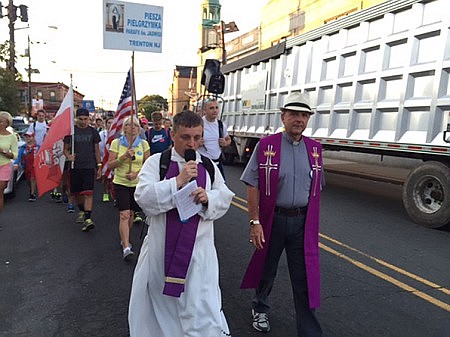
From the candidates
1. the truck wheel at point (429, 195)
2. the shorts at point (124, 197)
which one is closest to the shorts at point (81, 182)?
the shorts at point (124, 197)

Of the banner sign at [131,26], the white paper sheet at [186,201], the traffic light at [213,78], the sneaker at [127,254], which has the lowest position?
the sneaker at [127,254]

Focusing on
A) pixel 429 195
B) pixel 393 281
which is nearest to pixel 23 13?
pixel 429 195

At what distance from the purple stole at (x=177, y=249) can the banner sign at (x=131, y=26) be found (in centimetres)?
449

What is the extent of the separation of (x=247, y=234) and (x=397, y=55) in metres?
3.81

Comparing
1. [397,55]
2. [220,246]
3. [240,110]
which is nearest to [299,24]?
[240,110]

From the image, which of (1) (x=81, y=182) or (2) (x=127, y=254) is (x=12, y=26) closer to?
(1) (x=81, y=182)

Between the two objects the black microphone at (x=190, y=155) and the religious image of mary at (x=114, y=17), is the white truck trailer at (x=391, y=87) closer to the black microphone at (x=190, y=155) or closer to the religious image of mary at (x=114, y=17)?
the religious image of mary at (x=114, y=17)

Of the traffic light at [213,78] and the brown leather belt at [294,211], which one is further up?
the traffic light at [213,78]

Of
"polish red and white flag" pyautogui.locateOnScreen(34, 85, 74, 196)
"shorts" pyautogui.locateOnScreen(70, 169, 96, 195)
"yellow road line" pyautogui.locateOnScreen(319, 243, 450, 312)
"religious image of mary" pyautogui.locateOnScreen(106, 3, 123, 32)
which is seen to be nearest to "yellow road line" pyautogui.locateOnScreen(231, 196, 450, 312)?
"yellow road line" pyautogui.locateOnScreen(319, 243, 450, 312)

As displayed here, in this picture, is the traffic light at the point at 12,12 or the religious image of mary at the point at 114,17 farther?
the traffic light at the point at 12,12

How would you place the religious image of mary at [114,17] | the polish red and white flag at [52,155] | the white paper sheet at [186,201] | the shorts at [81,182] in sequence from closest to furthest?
1. the white paper sheet at [186,201]
2. the religious image of mary at [114,17]
3. the polish red and white flag at [52,155]
4. the shorts at [81,182]

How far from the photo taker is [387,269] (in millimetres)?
4762

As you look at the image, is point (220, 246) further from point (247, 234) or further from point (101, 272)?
point (101, 272)

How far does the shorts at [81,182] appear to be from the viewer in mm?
6406
